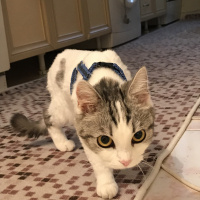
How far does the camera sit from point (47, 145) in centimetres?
149

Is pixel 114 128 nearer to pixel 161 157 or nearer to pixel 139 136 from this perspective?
pixel 139 136

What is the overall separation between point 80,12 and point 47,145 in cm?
189

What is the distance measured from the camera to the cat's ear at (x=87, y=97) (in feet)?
2.94

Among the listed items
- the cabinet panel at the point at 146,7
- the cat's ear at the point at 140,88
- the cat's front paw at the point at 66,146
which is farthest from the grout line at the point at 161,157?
the cabinet panel at the point at 146,7

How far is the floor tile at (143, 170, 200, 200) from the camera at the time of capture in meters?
1.01

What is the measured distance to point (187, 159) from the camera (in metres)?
1.21

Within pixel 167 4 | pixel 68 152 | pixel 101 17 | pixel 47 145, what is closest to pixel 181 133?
pixel 68 152

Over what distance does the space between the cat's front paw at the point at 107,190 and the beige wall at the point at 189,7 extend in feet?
17.4

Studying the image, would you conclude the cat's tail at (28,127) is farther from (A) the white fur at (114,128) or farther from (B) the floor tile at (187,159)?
(B) the floor tile at (187,159)

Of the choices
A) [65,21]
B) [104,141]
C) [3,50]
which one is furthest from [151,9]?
[104,141]

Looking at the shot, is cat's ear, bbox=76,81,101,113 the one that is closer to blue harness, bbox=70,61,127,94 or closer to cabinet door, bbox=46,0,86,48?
blue harness, bbox=70,61,127,94

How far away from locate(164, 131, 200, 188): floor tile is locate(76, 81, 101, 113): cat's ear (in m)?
0.39

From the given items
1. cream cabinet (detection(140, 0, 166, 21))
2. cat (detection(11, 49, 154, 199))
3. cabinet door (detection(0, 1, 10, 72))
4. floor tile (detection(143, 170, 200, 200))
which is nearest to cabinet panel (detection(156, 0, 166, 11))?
cream cabinet (detection(140, 0, 166, 21))

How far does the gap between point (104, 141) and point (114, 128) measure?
5 centimetres
